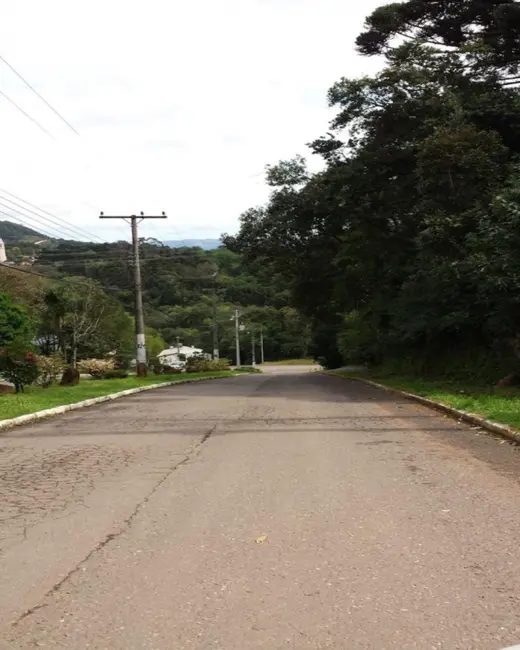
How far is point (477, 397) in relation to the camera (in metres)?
16.7

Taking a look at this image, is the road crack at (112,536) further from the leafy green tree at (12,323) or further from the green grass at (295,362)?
the green grass at (295,362)

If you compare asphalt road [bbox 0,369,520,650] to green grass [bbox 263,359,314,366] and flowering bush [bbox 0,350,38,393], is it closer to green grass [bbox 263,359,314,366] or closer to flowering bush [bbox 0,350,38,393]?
flowering bush [bbox 0,350,38,393]

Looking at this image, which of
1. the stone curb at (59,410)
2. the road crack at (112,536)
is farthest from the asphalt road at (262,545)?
the stone curb at (59,410)

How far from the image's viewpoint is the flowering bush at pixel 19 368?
22438 millimetres

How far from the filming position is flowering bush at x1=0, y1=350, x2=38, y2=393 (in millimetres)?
22438

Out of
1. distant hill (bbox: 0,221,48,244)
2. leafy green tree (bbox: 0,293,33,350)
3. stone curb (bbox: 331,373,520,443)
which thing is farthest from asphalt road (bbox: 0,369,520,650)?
distant hill (bbox: 0,221,48,244)

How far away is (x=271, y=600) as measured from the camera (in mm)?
4309

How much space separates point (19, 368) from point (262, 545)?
18965mm

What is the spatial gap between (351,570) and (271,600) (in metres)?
0.77

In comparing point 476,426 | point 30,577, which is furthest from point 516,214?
point 30,577

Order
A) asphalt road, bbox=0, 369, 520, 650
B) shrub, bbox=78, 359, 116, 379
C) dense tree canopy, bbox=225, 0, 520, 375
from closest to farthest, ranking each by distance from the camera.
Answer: asphalt road, bbox=0, 369, 520, 650 → dense tree canopy, bbox=225, 0, 520, 375 → shrub, bbox=78, 359, 116, 379

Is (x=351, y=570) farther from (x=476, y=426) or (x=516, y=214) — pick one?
(x=516, y=214)

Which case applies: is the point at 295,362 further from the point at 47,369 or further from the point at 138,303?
the point at 47,369

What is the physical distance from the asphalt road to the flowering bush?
Result: 12169 millimetres
